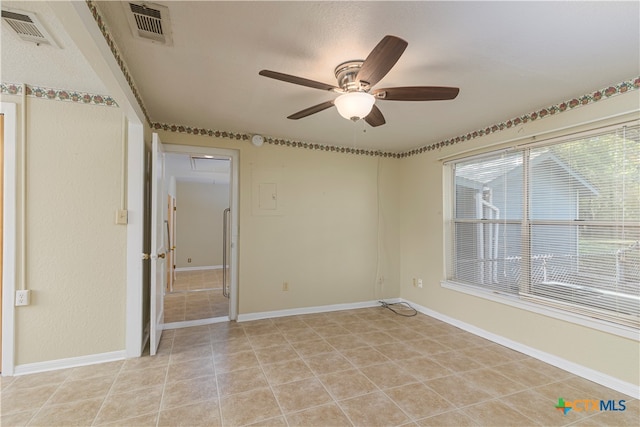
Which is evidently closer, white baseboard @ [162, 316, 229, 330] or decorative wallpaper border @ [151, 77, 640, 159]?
decorative wallpaper border @ [151, 77, 640, 159]

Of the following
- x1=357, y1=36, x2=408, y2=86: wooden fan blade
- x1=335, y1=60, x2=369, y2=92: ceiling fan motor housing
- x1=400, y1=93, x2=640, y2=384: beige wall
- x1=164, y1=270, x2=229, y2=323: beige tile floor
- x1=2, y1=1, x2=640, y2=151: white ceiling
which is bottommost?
x1=164, y1=270, x2=229, y2=323: beige tile floor

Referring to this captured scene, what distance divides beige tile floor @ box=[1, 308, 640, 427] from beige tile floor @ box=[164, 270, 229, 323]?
79 centimetres

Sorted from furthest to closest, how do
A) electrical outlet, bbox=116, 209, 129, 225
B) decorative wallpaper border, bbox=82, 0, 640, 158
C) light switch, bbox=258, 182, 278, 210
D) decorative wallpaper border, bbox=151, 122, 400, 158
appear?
light switch, bbox=258, 182, 278, 210
decorative wallpaper border, bbox=151, 122, 400, 158
electrical outlet, bbox=116, 209, 129, 225
decorative wallpaper border, bbox=82, 0, 640, 158

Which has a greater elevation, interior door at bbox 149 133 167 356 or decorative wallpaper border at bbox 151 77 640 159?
decorative wallpaper border at bbox 151 77 640 159

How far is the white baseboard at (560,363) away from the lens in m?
2.15

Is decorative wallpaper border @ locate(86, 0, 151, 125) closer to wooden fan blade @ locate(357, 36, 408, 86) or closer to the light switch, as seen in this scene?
wooden fan blade @ locate(357, 36, 408, 86)

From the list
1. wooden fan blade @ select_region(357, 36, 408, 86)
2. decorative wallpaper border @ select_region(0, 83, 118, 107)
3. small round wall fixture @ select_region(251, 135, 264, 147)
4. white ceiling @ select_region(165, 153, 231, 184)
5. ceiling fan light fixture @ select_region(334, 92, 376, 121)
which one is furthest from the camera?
white ceiling @ select_region(165, 153, 231, 184)

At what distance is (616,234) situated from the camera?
7.43ft

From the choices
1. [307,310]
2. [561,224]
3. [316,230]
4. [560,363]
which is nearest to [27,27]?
[316,230]

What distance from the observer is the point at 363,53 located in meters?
1.79

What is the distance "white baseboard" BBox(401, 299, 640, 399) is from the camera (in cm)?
215

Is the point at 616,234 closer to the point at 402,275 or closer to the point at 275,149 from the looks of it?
the point at 402,275

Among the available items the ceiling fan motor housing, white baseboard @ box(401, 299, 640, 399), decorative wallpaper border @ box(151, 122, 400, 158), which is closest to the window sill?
white baseboard @ box(401, 299, 640, 399)

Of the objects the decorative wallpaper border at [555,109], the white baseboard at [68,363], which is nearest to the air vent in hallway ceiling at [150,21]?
the white baseboard at [68,363]
